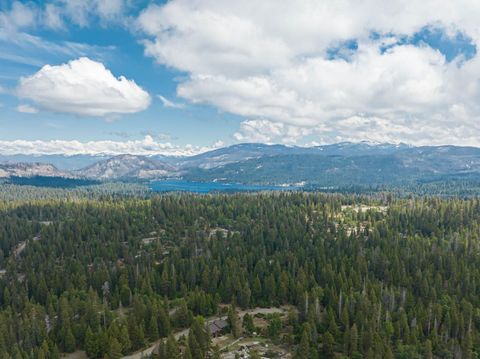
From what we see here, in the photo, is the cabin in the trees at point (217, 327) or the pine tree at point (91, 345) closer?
the pine tree at point (91, 345)

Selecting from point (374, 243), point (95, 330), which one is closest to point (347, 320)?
point (95, 330)

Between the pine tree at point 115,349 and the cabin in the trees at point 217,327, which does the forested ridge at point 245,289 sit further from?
the cabin in the trees at point 217,327

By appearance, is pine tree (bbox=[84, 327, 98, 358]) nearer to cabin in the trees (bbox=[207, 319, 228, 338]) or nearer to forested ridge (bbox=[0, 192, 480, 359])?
forested ridge (bbox=[0, 192, 480, 359])

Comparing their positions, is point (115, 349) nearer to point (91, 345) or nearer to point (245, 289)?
point (91, 345)

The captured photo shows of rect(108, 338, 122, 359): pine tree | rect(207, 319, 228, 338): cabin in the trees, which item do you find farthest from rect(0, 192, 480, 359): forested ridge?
rect(207, 319, 228, 338): cabin in the trees

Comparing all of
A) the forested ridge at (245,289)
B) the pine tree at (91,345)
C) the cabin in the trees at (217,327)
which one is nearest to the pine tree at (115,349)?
the forested ridge at (245,289)

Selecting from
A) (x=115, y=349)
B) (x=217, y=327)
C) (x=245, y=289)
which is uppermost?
(x=245, y=289)

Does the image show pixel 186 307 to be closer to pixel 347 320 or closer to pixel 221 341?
pixel 221 341

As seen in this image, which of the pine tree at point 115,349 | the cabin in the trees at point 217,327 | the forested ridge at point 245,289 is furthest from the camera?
the cabin in the trees at point 217,327

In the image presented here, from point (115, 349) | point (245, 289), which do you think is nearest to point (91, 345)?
point (115, 349)
